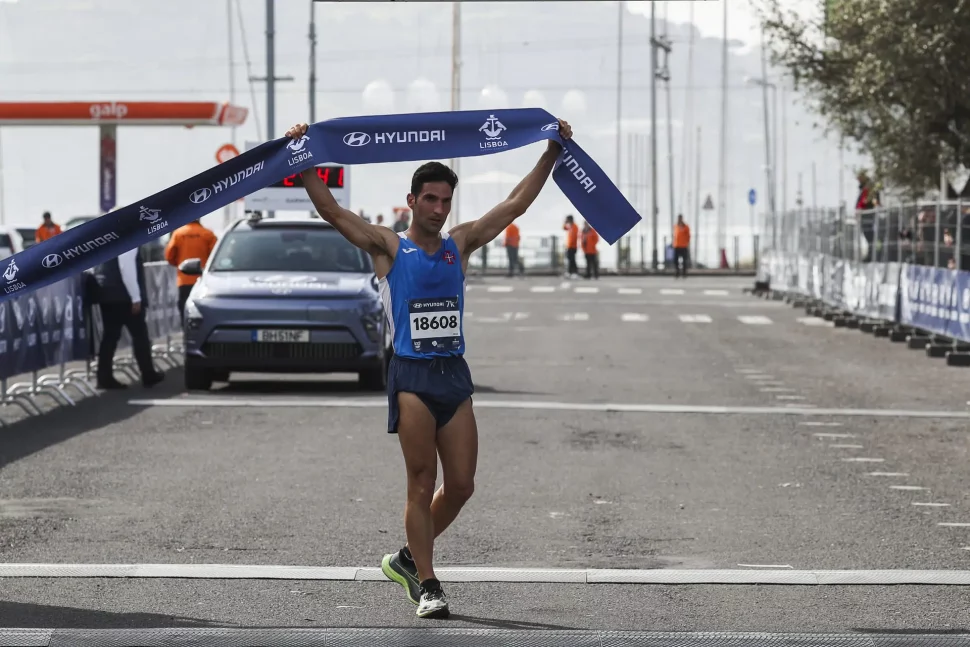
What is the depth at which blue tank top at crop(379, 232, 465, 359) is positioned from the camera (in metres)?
7.35

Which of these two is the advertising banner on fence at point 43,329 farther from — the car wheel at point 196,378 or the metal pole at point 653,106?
the metal pole at point 653,106

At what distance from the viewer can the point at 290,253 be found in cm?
1875

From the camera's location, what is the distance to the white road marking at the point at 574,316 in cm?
3178

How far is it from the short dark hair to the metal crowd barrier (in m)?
8.47

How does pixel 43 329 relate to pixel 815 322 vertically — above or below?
above

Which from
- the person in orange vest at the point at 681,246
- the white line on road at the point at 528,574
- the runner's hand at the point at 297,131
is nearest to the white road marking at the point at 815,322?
the white line on road at the point at 528,574

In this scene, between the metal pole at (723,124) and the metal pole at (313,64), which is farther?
the metal pole at (723,124)

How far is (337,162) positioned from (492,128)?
73 centimetres

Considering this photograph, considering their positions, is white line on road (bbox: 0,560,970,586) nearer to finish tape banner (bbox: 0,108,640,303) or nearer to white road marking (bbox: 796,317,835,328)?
finish tape banner (bbox: 0,108,640,303)

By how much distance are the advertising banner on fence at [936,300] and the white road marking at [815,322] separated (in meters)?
4.19

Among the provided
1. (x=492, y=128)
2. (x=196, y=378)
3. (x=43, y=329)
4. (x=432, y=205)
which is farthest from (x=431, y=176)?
(x=196, y=378)

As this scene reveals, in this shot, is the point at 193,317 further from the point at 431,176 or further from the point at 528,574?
the point at 431,176

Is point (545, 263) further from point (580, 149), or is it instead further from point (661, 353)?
point (580, 149)

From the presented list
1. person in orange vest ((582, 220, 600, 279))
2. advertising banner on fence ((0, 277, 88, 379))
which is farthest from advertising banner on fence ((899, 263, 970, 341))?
person in orange vest ((582, 220, 600, 279))
